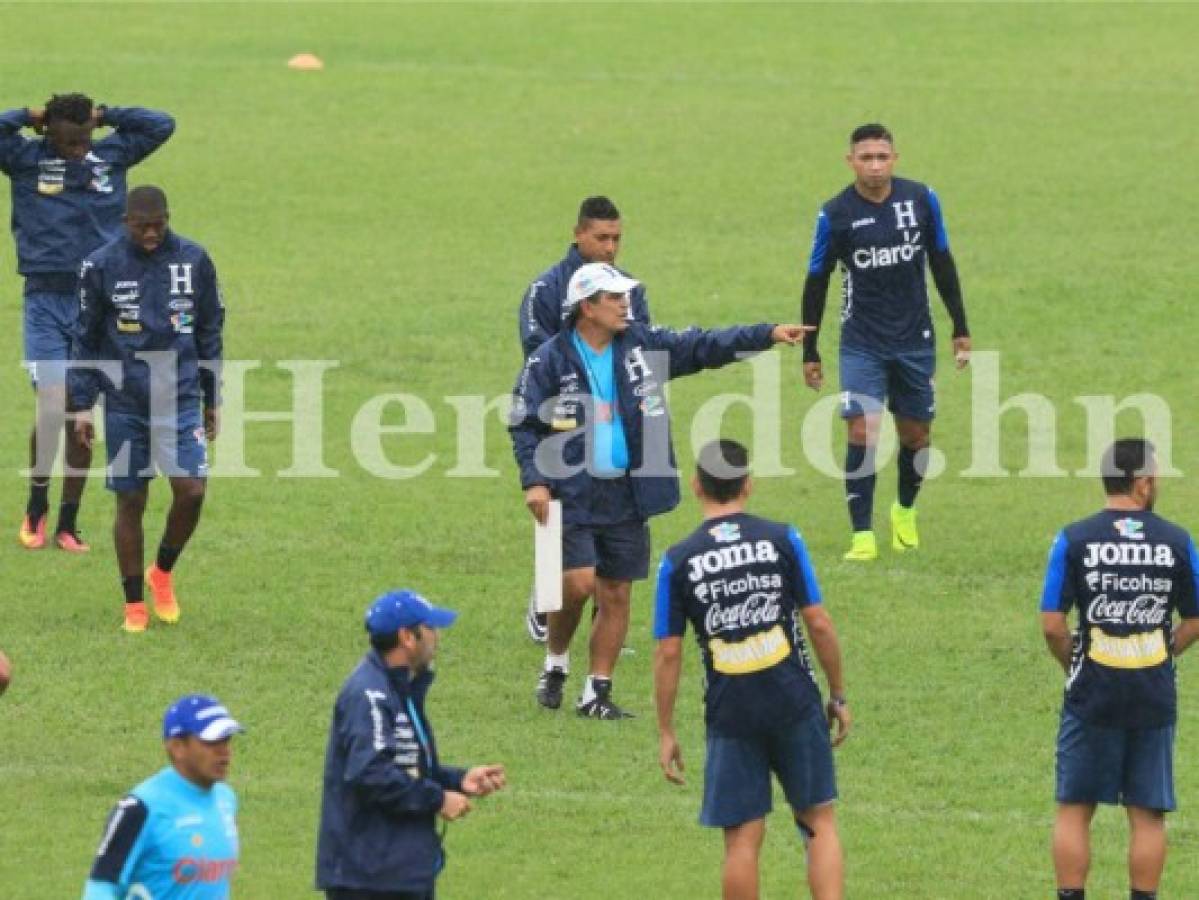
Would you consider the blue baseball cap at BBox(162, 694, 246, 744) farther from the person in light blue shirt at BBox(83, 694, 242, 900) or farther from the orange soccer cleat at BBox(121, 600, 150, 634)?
the orange soccer cleat at BBox(121, 600, 150, 634)

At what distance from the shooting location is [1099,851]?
1252cm

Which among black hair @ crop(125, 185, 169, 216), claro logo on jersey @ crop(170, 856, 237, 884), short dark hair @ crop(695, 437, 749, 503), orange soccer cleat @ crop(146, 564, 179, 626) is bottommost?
claro logo on jersey @ crop(170, 856, 237, 884)

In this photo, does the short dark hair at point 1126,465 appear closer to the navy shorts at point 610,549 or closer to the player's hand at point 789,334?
the player's hand at point 789,334

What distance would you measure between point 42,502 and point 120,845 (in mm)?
8800

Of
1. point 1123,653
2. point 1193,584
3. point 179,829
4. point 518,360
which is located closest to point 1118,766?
point 1123,653

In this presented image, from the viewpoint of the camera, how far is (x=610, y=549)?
14.4m

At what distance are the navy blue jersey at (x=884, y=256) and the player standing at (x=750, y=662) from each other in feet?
20.8

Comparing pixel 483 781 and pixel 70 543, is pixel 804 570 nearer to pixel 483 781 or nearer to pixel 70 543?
pixel 483 781

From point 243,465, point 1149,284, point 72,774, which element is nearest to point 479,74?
point 1149,284

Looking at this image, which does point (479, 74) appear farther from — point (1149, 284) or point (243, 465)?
point (243, 465)

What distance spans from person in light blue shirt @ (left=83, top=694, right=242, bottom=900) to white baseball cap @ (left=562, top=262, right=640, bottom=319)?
15.9 feet

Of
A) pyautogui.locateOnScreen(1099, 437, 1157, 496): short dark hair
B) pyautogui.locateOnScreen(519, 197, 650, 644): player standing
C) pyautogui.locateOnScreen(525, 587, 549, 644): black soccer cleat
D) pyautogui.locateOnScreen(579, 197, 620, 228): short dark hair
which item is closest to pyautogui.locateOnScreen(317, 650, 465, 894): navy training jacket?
pyautogui.locateOnScreen(1099, 437, 1157, 496): short dark hair

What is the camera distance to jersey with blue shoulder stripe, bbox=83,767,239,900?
9234 mm

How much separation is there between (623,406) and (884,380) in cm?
395
